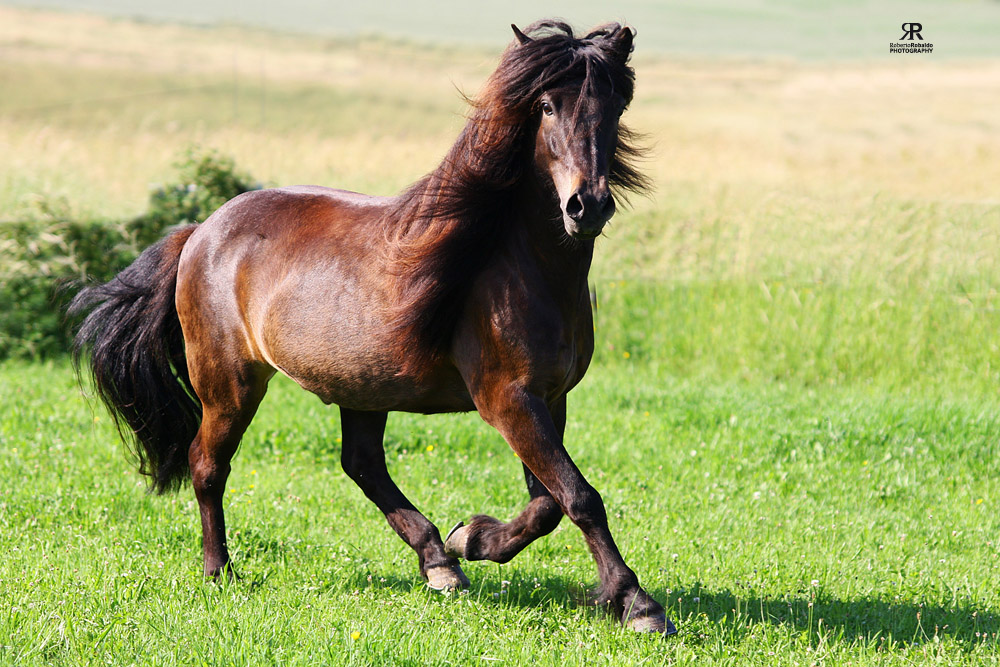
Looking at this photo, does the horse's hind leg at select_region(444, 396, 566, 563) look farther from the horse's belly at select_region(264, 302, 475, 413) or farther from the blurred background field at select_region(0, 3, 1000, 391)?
the blurred background field at select_region(0, 3, 1000, 391)

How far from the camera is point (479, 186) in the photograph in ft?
12.9

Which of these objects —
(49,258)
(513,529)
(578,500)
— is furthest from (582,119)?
(49,258)

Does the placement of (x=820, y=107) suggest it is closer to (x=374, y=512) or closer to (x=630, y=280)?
(x=630, y=280)

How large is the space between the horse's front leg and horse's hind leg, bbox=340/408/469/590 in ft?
3.06

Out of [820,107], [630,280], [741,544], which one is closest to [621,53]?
[741,544]

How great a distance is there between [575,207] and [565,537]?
8.63 feet

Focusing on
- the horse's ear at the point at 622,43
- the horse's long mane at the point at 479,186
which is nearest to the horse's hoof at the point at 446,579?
the horse's long mane at the point at 479,186

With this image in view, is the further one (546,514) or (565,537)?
(565,537)

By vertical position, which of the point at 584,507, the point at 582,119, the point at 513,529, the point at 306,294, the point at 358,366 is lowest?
the point at 513,529

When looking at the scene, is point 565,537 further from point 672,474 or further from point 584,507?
point 584,507

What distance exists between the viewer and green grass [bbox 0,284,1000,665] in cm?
375

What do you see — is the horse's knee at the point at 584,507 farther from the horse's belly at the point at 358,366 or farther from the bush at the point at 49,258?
the bush at the point at 49,258

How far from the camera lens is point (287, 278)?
453 centimetres

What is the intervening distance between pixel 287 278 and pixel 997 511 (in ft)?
14.4
